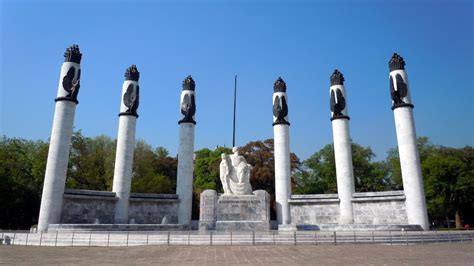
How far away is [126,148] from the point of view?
88.5 ft

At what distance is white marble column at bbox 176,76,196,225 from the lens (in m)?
27.8

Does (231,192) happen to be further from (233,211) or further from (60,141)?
(60,141)

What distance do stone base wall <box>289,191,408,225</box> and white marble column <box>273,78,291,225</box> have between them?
2.74 ft

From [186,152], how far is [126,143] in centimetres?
529

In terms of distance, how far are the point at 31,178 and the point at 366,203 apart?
111 feet

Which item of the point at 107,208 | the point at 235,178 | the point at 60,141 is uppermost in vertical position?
the point at 60,141

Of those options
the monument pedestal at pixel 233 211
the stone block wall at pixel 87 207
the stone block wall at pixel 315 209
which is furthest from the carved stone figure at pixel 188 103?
the stone block wall at pixel 315 209

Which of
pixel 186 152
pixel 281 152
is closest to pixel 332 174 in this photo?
pixel 281 152

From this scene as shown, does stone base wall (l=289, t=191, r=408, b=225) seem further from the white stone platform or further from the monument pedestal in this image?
the white stone platform

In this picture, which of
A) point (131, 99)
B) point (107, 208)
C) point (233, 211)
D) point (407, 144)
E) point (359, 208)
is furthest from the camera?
point (131, 99)

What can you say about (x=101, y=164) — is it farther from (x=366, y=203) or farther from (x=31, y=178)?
(x=366, y=203)

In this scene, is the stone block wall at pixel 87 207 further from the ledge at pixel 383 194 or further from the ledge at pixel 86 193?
the ledge at pixel 383 194

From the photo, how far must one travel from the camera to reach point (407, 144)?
24.6 metres

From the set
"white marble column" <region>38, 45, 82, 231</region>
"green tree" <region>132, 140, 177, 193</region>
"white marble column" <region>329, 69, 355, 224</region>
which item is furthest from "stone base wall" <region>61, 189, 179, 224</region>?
"white marble column" <region>329, 69, 355, 224</region>
